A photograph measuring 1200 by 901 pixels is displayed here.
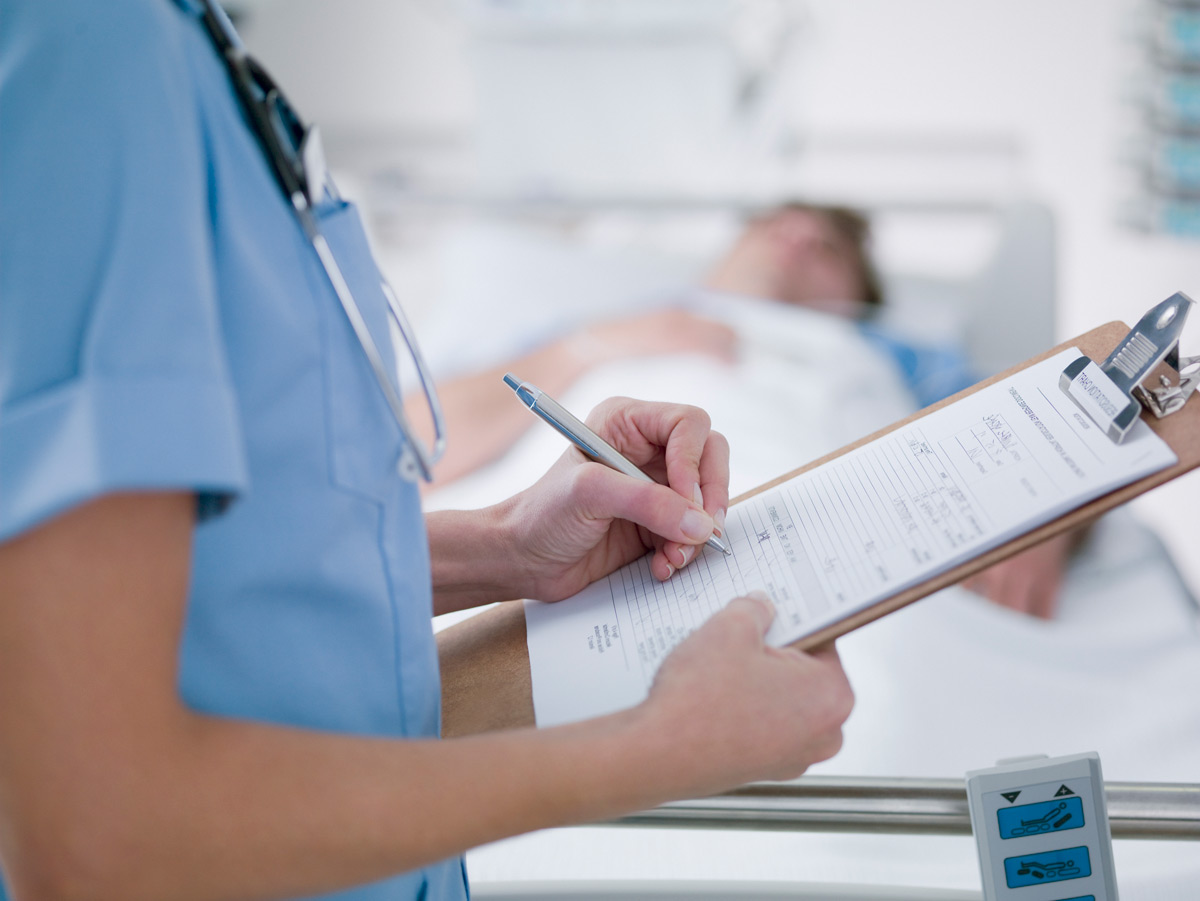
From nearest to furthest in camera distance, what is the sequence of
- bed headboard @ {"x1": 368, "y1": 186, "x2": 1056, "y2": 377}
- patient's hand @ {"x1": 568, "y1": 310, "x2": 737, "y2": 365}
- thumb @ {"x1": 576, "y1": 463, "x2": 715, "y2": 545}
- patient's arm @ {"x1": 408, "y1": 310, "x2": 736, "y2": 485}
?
thumb @ {"x1": 576, "y1": 463, "x2": 715, "y2": 545} → patient's arm @ {"x1": 408, "y1": 310, "x2": 736, "y2": 485} → patient's hand @ {"x1": 568, "y1": 310, "x2": 737, "y2": 365} → bed headboard @ {"x1": 368, "y1": 186, "x2": 1056, "y2": 377}

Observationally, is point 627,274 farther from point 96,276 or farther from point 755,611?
point 96,276

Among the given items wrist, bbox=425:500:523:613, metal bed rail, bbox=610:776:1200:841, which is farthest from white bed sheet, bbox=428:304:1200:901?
wrist, bbox=425:500:523:613

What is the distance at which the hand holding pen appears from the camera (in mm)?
599

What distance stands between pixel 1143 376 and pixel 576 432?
1.07ft

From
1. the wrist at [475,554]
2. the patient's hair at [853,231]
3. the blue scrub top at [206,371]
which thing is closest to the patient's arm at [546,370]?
the patient's hair at [853,231]

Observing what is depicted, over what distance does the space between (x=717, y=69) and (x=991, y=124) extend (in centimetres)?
103

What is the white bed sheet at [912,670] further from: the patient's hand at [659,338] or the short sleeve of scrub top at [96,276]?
the short sleeve of scrub top at [96,276]

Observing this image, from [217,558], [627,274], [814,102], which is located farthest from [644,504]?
[814,102]

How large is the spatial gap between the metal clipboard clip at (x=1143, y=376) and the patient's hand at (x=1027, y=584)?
970mm

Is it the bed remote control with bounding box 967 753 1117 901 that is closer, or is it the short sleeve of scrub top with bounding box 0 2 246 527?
the short sleeve of scrub top with bounding box 0 2 246 527

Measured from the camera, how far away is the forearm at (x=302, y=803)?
34 centimetres

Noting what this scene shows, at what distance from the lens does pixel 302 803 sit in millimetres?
371

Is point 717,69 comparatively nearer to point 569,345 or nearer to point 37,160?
point 569,345

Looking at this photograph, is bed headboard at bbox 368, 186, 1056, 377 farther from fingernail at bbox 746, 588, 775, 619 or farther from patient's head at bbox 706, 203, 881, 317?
fingernail at bbox 746, 588, 775, 619
